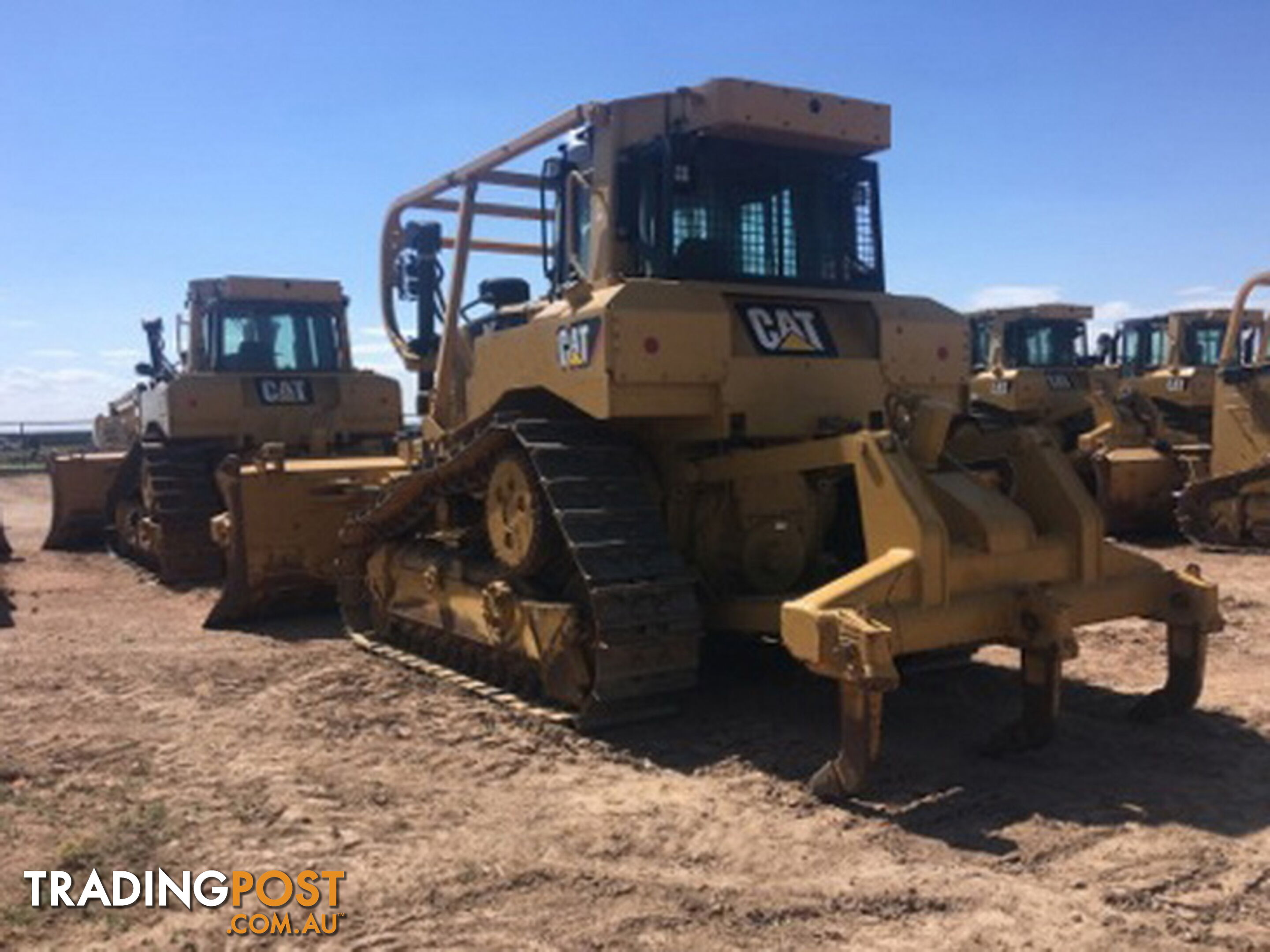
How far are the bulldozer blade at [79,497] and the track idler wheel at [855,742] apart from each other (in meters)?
12.7

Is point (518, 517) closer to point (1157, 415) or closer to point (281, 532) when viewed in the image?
point (281, 532)

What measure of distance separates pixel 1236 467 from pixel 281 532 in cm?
1028

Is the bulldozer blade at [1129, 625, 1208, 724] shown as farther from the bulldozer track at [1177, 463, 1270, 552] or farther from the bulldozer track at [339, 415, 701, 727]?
the bulldozer track at [1177, 463, 1270, 552]

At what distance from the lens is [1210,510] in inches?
531

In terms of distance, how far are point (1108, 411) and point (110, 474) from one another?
1279 cm

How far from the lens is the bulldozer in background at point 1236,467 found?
13133 millimetres

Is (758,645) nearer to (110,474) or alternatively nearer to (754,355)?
(754,355)

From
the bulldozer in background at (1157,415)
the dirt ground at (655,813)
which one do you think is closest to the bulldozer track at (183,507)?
the dirt ground at (655,813)

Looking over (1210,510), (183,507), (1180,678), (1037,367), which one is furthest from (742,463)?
(1037,367)

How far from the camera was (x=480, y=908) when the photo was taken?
3.99 meters

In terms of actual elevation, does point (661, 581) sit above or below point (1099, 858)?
above

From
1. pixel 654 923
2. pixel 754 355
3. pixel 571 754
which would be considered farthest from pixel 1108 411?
pixel 654 923

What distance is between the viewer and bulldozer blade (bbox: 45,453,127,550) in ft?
50.2

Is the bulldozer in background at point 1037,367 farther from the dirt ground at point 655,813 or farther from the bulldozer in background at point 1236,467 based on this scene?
the dirt ground at point 655,813
